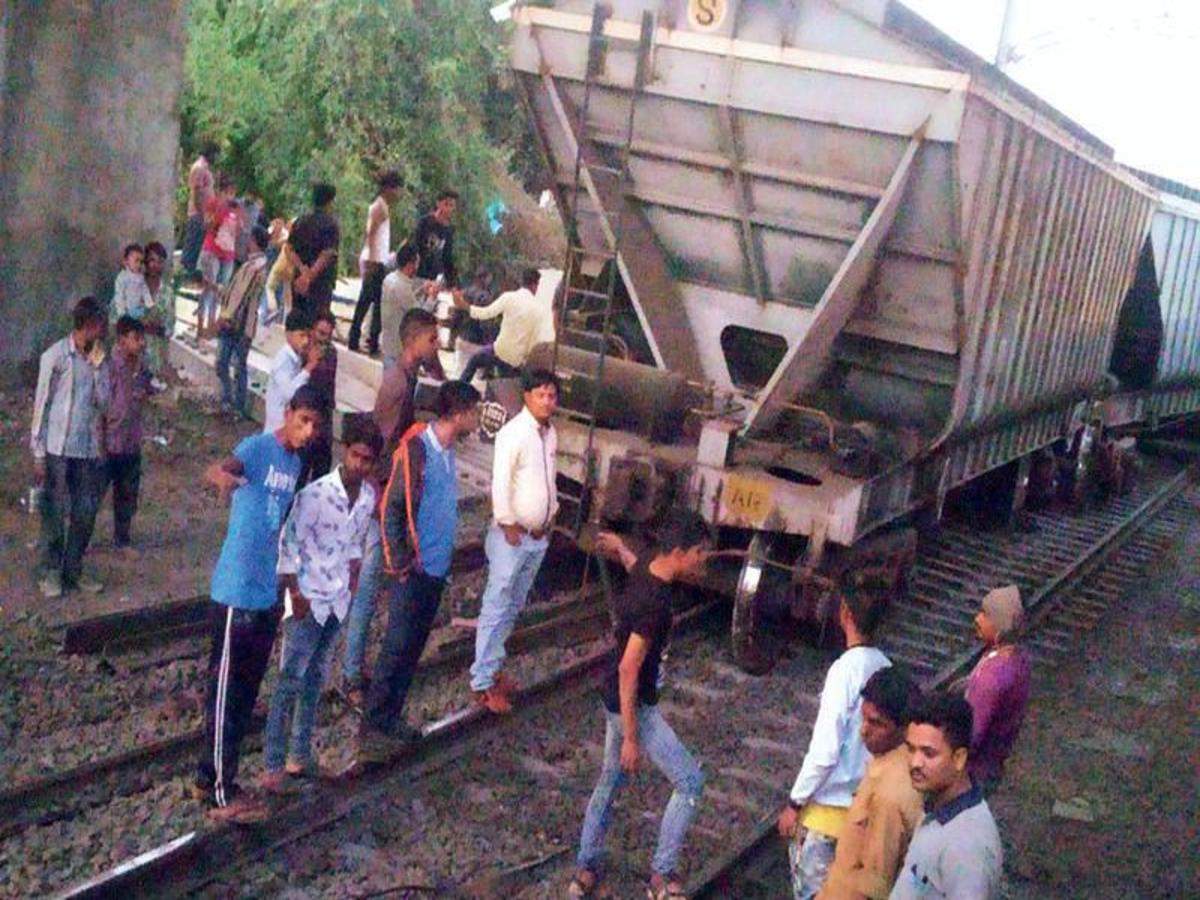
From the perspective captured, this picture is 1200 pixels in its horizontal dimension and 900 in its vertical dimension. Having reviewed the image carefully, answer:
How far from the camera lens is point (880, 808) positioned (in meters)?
3.73

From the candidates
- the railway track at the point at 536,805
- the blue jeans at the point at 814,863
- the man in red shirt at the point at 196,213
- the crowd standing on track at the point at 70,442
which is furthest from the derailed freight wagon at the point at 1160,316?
the blue jeans at the point at 814,863

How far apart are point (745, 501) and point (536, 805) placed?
255 centimetres

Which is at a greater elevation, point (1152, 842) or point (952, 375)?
point (952, 375)

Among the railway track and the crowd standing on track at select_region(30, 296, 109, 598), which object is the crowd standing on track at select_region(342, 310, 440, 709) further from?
the crowd standing on track at select_region(30, 296, 109, 598)

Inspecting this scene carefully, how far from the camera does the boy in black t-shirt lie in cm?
484

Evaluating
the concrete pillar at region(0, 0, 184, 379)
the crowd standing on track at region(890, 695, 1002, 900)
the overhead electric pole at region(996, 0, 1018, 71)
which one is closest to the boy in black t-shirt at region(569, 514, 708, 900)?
the crowd standing on track at region(890, 695, 1002, 900)

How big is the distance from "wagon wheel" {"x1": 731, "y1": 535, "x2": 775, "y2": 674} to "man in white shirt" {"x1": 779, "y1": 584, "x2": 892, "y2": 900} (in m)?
3.40

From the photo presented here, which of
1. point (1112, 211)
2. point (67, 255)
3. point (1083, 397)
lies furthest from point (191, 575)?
point (1083, 397)

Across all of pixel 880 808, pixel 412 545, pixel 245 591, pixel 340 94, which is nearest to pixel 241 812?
pixel 245 591

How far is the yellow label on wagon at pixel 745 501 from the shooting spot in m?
7.75

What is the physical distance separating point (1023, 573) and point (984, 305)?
410cm

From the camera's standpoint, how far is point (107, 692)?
20.6ft

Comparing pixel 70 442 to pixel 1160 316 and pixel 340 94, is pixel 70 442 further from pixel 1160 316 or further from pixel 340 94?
pixel 1160 316

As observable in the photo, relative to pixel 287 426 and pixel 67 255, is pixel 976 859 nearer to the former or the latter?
pixel 287 426
